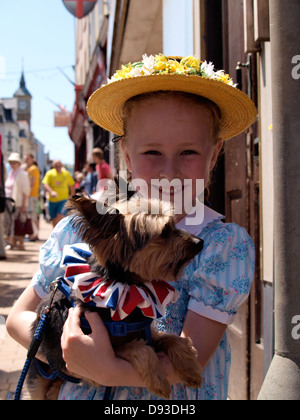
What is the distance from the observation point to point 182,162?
82.7 inches

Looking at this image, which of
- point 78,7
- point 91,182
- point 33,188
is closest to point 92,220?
point 91,182

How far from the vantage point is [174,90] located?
2.18 m

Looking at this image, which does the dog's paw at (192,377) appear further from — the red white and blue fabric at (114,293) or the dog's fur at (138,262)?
the red white and blue fabric at (114,293)

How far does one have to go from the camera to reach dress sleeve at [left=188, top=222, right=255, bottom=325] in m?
1.93

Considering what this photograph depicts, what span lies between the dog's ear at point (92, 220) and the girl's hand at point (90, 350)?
11.2 inches

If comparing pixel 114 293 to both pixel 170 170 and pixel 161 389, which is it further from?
pixel 170 170

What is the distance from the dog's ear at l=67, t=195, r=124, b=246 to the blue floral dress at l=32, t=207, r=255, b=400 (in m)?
0.31

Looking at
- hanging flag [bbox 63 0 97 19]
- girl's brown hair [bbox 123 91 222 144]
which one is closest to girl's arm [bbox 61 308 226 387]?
girl's brown hair [bbox 123 91 222 144]

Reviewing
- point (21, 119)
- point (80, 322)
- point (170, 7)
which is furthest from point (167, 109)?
point (21, 119)

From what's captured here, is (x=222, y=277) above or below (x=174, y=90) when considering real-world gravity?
below

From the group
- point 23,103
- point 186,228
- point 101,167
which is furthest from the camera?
point 23,103

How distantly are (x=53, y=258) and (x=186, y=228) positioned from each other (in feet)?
1.89

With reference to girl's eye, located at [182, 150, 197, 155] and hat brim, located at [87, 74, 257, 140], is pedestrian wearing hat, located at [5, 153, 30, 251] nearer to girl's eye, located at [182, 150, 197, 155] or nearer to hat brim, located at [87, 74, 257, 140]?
hat brim, located at [87, 74, 257, 140]

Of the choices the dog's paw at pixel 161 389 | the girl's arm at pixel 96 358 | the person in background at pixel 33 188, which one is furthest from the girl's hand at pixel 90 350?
the person in background at pixel 33 188
